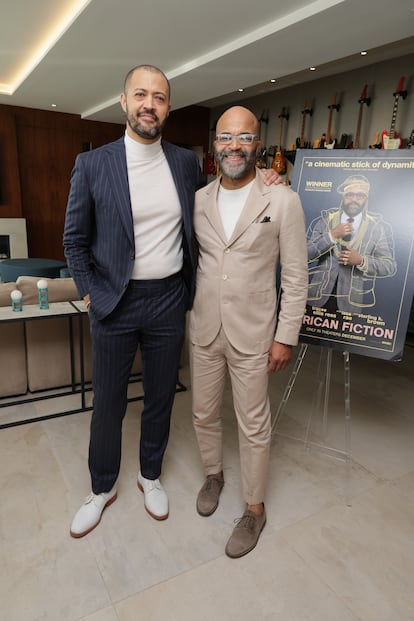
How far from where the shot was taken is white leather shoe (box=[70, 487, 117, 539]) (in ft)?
5.69

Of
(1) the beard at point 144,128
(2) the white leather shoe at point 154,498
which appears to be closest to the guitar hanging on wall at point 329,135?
(1) the beard at point 144,128

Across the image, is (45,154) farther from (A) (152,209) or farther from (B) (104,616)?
(B) (104,616)

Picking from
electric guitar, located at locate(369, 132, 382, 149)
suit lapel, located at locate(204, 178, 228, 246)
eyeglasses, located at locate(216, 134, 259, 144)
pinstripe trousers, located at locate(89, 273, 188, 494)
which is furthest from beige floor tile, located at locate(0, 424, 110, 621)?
electric guitar, located at locate(369, 132, 382, 149)

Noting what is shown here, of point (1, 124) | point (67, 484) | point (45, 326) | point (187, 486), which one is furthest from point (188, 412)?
point (1, 124)

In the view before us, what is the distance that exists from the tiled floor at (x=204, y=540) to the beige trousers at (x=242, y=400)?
0.28m

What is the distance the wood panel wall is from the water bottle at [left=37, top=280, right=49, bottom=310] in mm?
4906

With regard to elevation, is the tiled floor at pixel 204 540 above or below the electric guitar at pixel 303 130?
below

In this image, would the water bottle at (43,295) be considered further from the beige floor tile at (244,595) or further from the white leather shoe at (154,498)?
the beige floor tile at (244,595)

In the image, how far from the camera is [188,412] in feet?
9.13

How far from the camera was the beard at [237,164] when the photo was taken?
155cm

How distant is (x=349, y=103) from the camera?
4836mm

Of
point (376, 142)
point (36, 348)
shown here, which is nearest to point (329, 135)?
point (376, 142)

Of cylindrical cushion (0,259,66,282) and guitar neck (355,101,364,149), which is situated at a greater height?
guitar neck (355,101,364,149)

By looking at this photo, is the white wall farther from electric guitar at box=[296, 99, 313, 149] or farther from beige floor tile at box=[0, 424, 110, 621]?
beige floor tile at box=[0, 424, 110, 621]
